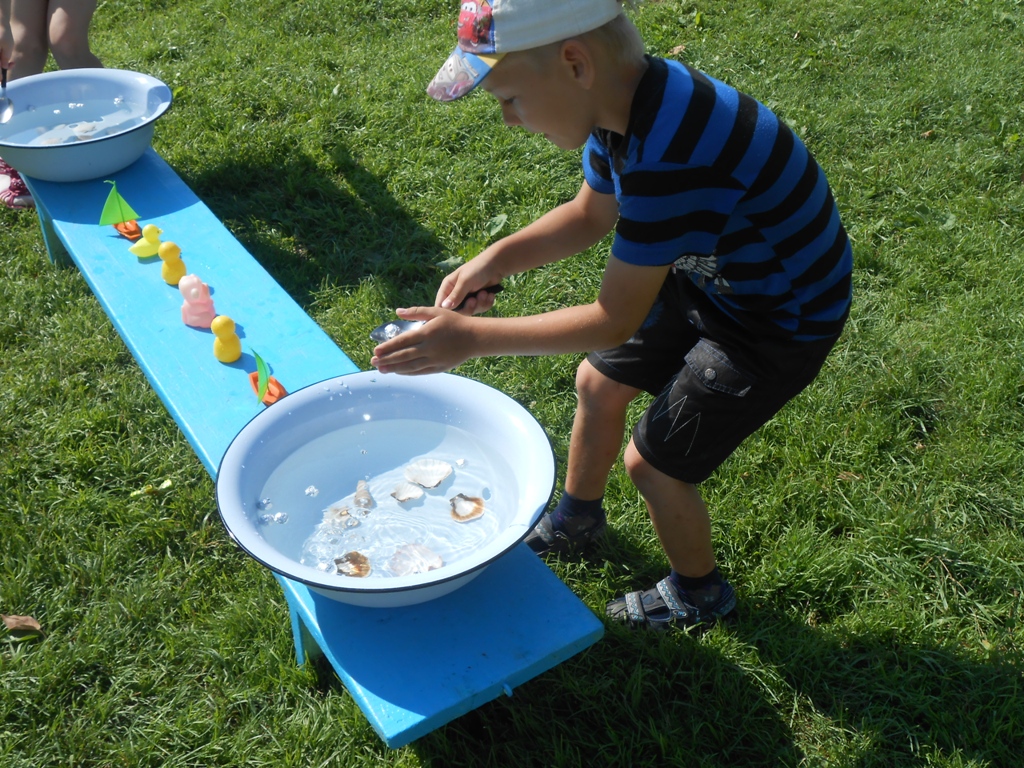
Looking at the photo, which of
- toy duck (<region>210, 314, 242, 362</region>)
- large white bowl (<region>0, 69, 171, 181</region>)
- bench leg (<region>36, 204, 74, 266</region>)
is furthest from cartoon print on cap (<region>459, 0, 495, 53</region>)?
bench leg (<region>36, 204, 74, 266</region>)

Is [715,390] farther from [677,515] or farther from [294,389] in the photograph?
[294,389]

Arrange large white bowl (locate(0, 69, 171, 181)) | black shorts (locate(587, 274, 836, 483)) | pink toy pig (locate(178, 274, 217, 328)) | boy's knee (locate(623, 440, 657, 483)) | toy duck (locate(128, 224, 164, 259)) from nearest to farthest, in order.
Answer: black shorts (locate(587, 274, 836, 483)), boy's knee (locate(623, 440, 657, 483)), pink toy pig (locate(178, 274, 217, 328)), toy duck (locate(128, 224, 164, 259)), large white bowl (locate(0, 69, 171, 181))

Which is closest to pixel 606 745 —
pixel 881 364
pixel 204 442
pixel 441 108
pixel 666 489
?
pixel 666 489

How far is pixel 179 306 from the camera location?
8.48ft

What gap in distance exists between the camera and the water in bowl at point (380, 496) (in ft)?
5.89

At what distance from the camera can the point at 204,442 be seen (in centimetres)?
211

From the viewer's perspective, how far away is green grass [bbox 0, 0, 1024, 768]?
195 cm

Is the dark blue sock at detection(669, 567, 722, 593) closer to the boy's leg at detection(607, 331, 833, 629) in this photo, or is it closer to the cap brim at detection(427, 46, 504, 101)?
the boy's leg at detection(607, 331, 833, 629)

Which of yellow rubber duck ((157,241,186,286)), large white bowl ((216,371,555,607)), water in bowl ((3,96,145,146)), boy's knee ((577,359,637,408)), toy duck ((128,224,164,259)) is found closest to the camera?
large white bowl ((216,371,555,607))

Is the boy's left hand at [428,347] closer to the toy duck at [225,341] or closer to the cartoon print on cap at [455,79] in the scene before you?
the cartoon print on cap at [455,79]

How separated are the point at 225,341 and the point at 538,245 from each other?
0.85m

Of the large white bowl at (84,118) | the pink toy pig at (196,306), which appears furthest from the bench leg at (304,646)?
the large white bowl at (84,118)

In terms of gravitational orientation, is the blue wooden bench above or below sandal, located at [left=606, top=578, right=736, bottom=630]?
above

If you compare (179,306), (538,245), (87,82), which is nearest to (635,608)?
(538,245)
